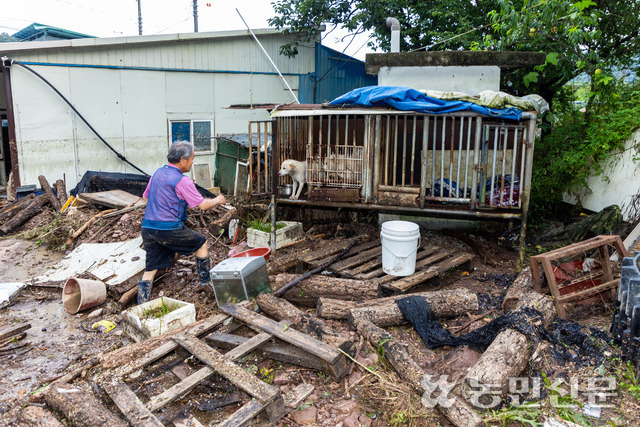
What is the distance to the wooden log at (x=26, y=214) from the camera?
937 centimetres

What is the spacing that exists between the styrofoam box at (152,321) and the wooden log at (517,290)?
143 inches

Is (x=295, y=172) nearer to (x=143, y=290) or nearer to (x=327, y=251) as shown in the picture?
(x=327, y=251)

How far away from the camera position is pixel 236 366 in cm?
416

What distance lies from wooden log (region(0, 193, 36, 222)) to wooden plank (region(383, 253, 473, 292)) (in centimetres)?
830

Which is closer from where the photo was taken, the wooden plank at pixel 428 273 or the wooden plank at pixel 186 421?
the wooden plank at pixel 186 421

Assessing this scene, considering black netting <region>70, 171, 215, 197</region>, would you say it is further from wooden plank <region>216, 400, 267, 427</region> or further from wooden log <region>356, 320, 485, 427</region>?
wooden plank <region>216, 400, 267, 427</region>

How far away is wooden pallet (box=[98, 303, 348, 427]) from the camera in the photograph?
3.67 meters

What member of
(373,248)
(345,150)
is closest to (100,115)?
(345,150)

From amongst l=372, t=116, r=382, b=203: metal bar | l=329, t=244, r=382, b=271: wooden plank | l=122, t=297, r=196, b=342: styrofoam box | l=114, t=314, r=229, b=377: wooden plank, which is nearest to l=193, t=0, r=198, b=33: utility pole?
l=372, t=116, r=382, b=203: metal bar

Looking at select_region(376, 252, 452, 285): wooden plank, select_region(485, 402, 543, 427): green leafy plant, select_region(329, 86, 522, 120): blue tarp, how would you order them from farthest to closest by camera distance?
select_region(329, 86, 522, 120): blue tarp, select_region(376, 252, 452, 285): wooden plank, select_region(485, 402, 543, 427): green leafy plant

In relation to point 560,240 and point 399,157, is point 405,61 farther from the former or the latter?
point 560,240

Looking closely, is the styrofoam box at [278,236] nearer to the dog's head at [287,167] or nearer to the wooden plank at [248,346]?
the dog's head at [287,167]

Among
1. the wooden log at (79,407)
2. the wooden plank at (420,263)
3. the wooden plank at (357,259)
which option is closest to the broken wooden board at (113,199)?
the wooden plank at (357,259)

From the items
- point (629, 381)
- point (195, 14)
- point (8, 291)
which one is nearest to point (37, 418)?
point (8, 291)
